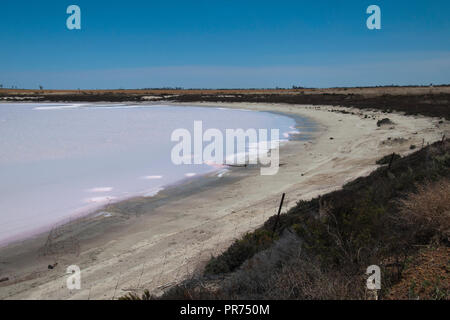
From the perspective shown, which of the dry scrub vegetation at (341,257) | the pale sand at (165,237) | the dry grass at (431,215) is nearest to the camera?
the dry scrub vegetation at (341,257)

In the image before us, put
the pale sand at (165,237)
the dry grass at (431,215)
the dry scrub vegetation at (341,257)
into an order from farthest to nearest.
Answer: the pale sand at (165,237)
the dry grass at (431,215)
the dry scrub vegetation at (341,257)

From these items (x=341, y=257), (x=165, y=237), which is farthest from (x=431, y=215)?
(x=165, y=237)

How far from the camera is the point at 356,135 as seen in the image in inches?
822

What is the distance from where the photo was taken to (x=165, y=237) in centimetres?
718

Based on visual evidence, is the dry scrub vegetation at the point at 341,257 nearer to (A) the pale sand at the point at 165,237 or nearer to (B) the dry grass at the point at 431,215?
(B) the dry grass at the point at 431,215

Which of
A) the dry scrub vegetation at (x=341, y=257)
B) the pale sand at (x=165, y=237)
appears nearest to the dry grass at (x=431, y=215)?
the dry scrub vegetation at (x=341, y=257)

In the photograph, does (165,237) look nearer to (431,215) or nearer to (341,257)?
(341,257)

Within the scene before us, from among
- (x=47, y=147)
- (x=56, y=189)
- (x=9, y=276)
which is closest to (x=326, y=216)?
(x=9, y=276)

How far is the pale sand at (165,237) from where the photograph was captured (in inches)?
213

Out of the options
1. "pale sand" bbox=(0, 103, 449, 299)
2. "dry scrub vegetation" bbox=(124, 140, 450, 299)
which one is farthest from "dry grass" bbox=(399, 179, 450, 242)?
"pale sand" bbox=(0, 103, 449, 299)

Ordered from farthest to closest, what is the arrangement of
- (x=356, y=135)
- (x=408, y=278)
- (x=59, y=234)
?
(x=356, y=135)
(x=59, y=234)
(x=408, y=278)

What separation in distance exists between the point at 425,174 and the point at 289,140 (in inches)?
541
